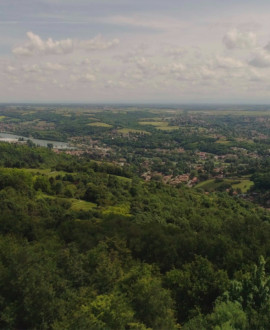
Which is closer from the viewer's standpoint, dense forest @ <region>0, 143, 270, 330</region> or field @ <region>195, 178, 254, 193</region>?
dense forest @ <region>0, 143, 270, 330</region>

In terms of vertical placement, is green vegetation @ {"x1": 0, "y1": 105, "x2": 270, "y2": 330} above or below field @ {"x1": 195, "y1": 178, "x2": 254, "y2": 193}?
above

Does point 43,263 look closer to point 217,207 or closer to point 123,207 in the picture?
point 123,207

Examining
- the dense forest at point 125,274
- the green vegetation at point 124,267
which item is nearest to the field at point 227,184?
A: the green vegetation at point 124,267

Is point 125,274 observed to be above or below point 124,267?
above

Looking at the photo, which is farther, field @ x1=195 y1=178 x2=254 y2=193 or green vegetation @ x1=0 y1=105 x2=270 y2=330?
field @ x1=195 y1=178 x2=254 y2=193

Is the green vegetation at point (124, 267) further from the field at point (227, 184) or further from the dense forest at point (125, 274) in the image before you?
the field at point (227, 184)

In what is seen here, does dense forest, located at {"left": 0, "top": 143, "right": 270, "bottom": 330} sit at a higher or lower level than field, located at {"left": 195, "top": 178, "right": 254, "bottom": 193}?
higher

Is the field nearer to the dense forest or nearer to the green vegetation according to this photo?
the green vegetation

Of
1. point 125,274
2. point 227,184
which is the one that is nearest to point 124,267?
point 125,274

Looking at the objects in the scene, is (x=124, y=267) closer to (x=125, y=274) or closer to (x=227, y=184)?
(x=125, y=274)

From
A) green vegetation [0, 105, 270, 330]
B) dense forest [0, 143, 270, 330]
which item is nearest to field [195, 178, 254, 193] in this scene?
green vegetation [0, 105, 270, 330]

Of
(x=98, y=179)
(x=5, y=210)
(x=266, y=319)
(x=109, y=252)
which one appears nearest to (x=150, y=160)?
(x=98, y=179)
